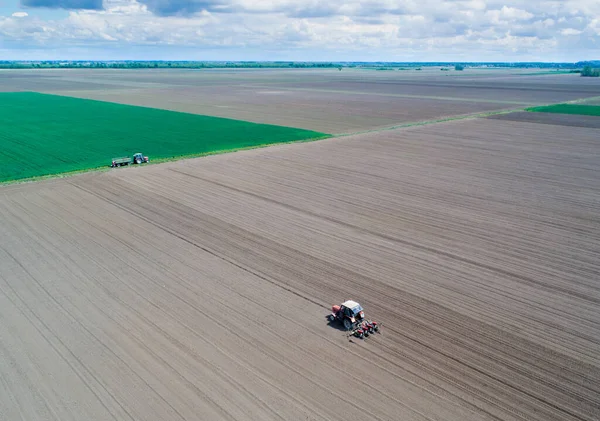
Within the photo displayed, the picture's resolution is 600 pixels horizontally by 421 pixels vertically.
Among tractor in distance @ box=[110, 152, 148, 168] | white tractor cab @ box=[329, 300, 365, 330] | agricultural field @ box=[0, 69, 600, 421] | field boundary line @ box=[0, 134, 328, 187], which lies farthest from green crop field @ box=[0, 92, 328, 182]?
white tractor cab @ box=[329, 300, 365, 330]

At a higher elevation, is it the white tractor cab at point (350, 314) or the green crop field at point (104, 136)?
the green crop field at point (104, 136)

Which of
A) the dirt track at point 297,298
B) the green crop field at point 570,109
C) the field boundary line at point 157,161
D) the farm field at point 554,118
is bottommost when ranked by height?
the dirt track at point 297,298

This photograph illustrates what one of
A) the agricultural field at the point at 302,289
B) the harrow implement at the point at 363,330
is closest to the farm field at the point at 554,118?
the agricultural field at the point at 302,289

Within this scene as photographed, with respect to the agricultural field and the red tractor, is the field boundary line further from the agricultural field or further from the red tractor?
the red tractor

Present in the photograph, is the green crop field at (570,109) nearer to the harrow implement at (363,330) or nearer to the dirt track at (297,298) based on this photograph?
the dirt track at (297,298)

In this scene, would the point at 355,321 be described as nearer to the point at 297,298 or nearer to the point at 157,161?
the point at 297,298

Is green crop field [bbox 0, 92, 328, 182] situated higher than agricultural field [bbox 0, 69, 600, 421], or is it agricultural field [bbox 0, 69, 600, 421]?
green crop field [bbox 0, 92, 328, 182]

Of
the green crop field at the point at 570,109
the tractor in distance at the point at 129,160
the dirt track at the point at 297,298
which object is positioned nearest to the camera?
the dirt track at the point at 297,298
